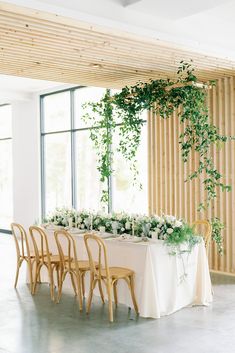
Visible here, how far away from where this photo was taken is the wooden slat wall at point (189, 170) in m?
8.50

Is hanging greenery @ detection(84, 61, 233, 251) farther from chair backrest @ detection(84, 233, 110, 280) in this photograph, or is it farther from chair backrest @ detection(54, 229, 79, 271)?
chair backrest @ detection(84, 233, 110, 280)

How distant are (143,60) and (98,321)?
363 cm

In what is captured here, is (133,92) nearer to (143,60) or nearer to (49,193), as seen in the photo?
(143,60)

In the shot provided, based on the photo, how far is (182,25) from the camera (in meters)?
6.66

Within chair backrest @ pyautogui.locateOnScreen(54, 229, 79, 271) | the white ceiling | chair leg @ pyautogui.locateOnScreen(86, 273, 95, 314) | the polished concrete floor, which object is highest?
the white ceiling

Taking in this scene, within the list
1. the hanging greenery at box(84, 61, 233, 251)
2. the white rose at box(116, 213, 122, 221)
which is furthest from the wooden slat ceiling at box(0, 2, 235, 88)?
the white rose at box(116, 213, 122, 221)

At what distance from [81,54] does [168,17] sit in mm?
1267

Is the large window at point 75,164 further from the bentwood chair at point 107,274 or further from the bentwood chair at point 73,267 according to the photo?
the bentwood chair at point 107,274

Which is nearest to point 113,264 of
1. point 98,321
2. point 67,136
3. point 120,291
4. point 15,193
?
point 120,291

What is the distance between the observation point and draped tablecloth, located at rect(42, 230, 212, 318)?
19.5 feet

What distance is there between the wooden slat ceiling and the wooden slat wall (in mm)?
537

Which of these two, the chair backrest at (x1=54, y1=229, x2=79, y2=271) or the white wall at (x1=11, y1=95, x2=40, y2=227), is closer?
the chair backrest at (x1=54, y1=229, x2=79, y2=271)

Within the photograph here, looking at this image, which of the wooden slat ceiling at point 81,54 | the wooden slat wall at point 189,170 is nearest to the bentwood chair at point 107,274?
the wooden slat ceiling at point 81,54

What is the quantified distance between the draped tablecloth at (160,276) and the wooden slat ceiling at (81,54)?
251 centimetres
